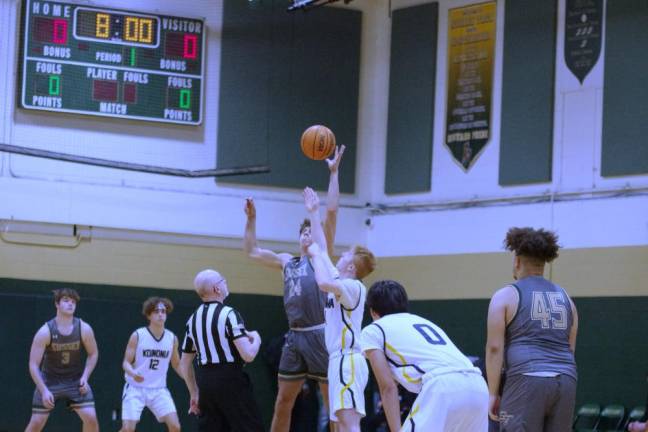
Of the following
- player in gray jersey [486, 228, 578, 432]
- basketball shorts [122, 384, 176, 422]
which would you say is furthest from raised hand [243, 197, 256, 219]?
basketball shorts [122, 384, 176, 422]

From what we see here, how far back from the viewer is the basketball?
1079 centimetres

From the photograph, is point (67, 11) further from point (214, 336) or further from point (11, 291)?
point (214, 336)

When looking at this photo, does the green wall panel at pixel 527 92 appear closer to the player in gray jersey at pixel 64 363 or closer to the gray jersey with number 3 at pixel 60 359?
the player in gray jersey at pixel 64 363

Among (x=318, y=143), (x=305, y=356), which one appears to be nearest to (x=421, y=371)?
(x=305, y=356)

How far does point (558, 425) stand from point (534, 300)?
0.77 meters

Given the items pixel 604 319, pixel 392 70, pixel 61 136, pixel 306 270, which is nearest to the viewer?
pixel 306 270

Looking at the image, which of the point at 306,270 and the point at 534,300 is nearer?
the point at 534,300

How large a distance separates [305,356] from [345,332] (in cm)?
86

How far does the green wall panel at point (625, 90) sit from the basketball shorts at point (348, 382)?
697 cm

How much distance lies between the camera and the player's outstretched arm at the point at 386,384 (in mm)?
5762

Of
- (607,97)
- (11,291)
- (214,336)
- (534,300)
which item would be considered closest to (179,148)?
(11,291)

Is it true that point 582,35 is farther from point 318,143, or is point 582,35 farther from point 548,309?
point 548,309

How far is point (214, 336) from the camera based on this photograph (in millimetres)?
8227

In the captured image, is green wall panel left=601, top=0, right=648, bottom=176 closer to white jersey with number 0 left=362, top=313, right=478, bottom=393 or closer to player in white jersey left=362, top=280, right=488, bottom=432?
player in white jersey left=362, top=280, right=488, bottom=432
